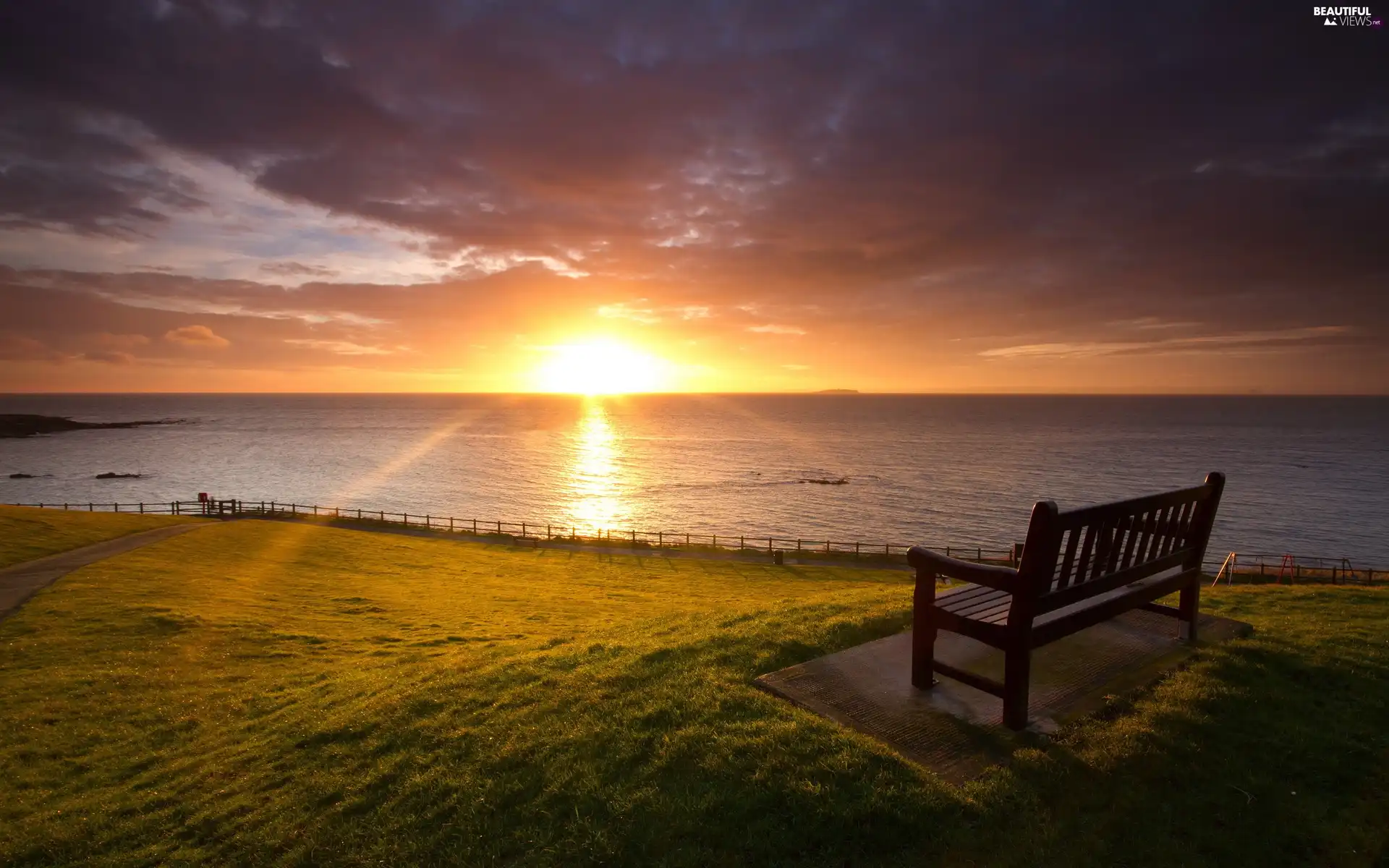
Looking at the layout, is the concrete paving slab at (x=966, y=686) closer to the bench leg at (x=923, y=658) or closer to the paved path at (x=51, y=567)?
the bench leg at (x=923, y=658)

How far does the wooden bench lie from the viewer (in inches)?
204

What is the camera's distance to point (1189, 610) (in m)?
7.00

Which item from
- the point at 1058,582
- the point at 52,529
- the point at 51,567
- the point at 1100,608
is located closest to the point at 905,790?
the point at 1058,582

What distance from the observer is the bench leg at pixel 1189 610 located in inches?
274

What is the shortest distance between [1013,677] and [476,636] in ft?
36.2

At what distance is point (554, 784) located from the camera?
4.97 m

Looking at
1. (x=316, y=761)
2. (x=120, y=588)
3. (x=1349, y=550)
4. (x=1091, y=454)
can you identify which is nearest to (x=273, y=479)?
(x=120, y=588)

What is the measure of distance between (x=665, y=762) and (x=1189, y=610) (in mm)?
6218

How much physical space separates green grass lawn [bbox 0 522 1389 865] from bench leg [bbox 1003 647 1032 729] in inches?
9.8

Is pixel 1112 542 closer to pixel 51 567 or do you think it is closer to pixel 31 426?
A: pixel 51 567

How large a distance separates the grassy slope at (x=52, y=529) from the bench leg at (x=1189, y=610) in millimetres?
29197

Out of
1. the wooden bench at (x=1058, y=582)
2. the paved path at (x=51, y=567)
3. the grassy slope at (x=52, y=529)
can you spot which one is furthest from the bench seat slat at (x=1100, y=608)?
the grassy slope at (x=52, y=529)

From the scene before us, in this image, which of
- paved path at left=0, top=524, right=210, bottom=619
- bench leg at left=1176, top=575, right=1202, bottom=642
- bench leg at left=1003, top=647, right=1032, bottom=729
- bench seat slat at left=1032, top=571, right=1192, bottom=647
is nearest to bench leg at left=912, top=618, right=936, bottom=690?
bench leg at left=1003, top=647, right=1032, bottom=729

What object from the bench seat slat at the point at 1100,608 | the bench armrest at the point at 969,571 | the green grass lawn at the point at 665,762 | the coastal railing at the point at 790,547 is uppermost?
the bench armrest at the point at 969,571
